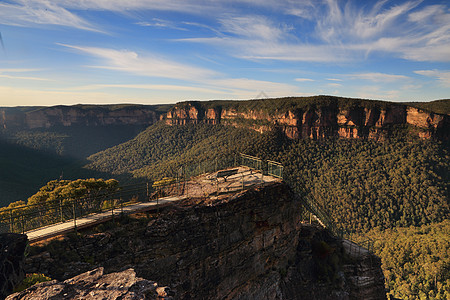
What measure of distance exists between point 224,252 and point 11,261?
41.9 ft

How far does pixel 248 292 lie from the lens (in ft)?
66.5

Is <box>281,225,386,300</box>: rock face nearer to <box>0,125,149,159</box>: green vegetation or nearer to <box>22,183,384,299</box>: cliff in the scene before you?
<box>22,183,384,299</box>: cliff

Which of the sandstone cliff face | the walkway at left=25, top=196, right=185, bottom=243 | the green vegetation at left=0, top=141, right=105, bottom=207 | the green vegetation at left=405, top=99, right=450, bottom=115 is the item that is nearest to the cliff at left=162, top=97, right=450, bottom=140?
the sandstone cliff face

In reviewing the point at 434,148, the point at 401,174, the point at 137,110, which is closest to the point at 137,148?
the point at 137,110

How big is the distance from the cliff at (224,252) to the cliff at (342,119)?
86574mm

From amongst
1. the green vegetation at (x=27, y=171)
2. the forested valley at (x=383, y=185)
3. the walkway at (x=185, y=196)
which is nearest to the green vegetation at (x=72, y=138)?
the green vegetation at (x=27, y=171)

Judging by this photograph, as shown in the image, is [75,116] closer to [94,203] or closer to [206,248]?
[94,203]

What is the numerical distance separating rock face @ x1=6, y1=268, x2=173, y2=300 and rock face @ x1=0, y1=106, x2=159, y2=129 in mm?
190779

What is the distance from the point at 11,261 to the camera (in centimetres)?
1007

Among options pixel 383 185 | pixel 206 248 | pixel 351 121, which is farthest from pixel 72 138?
pixel 206 248

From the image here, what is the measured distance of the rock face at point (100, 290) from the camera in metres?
6.57

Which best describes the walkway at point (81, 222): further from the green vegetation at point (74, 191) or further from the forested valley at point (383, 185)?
the forested valley at point (383, 185)

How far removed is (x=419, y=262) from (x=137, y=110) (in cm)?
18739

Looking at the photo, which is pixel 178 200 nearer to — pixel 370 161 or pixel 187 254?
pixel 187 254
